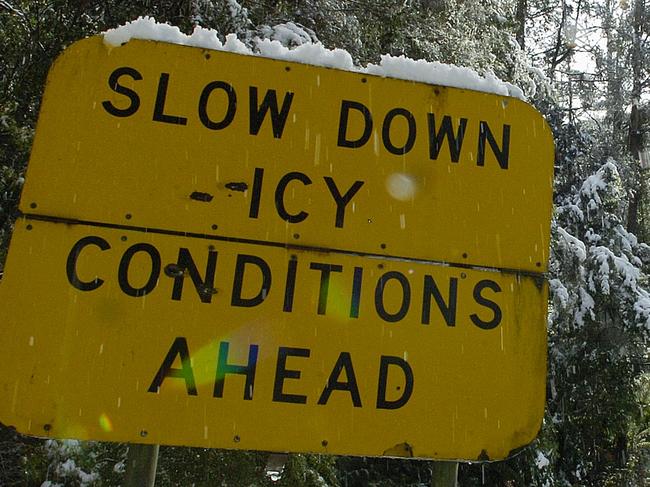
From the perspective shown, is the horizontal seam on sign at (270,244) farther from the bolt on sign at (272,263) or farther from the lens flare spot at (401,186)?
the lens flare spot at (401,186)

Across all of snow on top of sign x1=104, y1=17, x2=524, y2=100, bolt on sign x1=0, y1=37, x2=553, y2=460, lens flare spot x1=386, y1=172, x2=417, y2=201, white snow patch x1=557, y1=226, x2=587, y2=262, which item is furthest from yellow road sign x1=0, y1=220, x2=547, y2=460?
white snow patch x1=557, y1=226, x2=587, y2=262

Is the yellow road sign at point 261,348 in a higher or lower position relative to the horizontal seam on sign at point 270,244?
lower

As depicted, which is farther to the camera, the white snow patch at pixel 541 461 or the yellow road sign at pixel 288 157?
the white snow patch at pixel 541 461

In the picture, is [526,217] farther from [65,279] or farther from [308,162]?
[65,279]

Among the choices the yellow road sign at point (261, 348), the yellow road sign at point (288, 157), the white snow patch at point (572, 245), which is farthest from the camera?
the white snow patch at point (572, 245)

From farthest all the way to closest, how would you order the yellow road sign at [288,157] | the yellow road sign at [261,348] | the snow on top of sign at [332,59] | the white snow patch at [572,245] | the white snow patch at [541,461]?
the white snow patch at [572,245] → the white snow patch at [541,461] → the snow on top of sign at [332,59] → the yellow road sign at [288,157] → the yellow road sign at [261,348]

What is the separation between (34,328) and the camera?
1.61 m

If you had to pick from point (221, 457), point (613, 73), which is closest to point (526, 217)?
point (221, 457)

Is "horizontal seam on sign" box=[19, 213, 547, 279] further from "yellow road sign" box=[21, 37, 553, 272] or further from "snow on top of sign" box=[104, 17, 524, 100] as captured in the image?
"snow on top of sign" box=[104, 17, 524, 100]

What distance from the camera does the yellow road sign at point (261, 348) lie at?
1.61 meters

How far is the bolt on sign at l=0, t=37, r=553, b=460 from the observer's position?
1635mm

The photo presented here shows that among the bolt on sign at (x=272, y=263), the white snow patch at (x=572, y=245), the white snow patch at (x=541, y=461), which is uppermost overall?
the white snow patch at (x=572, y=245)

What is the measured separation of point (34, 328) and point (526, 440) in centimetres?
138

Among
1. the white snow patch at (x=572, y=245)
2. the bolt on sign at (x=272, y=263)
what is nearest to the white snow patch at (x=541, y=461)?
the white snow patch at (x=572, y=245)
